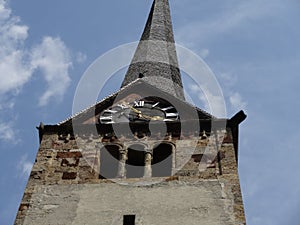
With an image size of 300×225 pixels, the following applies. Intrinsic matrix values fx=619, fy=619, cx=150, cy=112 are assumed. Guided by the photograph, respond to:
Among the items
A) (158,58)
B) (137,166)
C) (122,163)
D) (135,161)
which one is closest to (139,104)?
(135,161)

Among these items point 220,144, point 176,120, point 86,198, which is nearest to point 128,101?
point 176,120

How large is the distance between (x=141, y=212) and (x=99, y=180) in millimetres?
1822

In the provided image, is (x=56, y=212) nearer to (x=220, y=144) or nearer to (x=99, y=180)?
(x=99, y=180)

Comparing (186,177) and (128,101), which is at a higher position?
(128,101)

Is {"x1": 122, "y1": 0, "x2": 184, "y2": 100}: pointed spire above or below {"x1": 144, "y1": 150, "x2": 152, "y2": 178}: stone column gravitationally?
above

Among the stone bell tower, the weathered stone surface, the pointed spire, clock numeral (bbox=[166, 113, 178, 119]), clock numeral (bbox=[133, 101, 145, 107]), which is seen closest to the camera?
the weathered stone surface

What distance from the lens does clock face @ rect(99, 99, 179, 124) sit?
18.6m

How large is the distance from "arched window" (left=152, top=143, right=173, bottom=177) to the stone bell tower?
31 millimetres

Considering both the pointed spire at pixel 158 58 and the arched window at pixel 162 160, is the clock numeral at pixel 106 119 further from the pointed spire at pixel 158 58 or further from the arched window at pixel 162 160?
the pointed spire at pixel 158 58

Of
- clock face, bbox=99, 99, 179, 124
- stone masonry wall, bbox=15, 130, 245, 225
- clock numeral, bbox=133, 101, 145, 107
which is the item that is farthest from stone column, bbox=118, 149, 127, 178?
clock numeral, bbox=133, 101, 145, 107

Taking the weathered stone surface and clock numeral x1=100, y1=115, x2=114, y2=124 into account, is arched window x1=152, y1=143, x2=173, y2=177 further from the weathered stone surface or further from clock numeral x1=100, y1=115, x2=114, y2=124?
clock numeral x1=100, y1=115, x2=114, y2=124

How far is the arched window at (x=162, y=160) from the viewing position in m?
16.0

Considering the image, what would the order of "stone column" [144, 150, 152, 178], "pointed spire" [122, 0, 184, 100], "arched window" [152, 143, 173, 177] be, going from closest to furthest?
"stone column" [144, 150, 152, 178]
"arched window" [152, 143, 173, 177]
"pointed spire" [122, 0, 184, 100]

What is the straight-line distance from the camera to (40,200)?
14742mm
